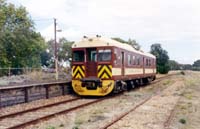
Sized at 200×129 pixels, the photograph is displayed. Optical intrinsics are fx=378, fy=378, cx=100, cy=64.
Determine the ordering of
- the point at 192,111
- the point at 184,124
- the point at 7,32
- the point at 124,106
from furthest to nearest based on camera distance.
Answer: the point at 7,32 < the point at 124,106 < the point at 192,111 < the point at 184,124

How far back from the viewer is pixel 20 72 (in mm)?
35688

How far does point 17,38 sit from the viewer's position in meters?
53.2

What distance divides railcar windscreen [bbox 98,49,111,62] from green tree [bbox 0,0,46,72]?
108 feet

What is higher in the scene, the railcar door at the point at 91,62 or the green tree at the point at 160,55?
the green tree at the point at 160,55

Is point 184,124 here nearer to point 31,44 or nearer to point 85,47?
point 85,47

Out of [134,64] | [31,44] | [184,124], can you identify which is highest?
[31,44]

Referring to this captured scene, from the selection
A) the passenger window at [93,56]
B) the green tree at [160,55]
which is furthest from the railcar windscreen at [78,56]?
the green tree at [160,55]

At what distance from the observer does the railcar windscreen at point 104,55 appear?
18.7m

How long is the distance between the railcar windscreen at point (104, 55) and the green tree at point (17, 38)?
33029 mm

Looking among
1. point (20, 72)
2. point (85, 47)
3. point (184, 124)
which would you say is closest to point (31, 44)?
point (20, 72)

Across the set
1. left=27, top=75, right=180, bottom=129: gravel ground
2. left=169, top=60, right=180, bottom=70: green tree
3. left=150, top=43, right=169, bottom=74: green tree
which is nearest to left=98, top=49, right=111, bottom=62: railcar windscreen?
left=27, top=75, right=180, bottom=129: gravel ground

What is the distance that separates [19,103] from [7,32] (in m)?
38.6

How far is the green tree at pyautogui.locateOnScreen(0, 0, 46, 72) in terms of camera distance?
5197 centimetres

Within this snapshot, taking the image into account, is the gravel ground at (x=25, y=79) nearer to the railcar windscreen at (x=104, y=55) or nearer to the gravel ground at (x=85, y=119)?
the railcar windscreen at (x=104, y=55)
